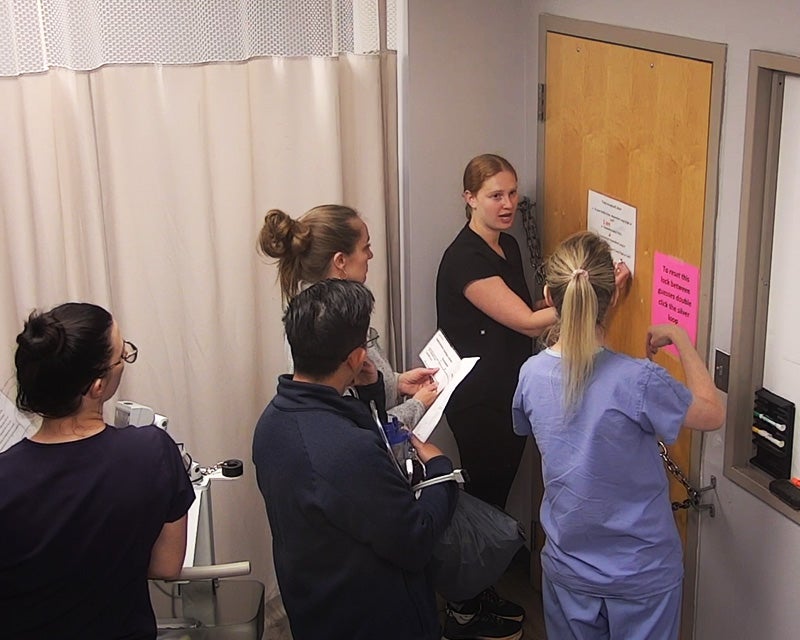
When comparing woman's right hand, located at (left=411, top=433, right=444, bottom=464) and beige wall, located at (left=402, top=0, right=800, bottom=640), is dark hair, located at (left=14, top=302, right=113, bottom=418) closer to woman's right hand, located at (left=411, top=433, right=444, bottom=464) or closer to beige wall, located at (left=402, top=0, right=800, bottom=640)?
woman's right hand, located at (left=411, top=433, right=444, bottom=464)

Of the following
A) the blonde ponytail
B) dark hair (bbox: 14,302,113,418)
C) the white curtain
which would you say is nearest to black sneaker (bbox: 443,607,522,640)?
the white curtain

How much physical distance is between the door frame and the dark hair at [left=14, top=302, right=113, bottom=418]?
133 cm

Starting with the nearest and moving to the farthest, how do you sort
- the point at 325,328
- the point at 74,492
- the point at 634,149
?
the point at 74,492
the point at 325,328
the point at 634,149

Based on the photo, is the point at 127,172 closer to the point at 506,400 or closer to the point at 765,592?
the point at 506,400

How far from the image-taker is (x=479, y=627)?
316 centimetres

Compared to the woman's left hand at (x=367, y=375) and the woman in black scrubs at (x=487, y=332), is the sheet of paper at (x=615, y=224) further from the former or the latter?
the woman's left hand at (x=367, y=375)

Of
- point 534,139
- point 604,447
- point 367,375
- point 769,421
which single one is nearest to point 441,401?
point 367,375

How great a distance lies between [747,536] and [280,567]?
1.07 metres

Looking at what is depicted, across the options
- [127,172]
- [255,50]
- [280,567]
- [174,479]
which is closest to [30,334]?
[174,479]

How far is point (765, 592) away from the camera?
232 centimetres

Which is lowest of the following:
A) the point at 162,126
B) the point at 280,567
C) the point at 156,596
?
the point at 156,596

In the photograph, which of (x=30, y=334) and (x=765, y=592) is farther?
(x=765, y=592)

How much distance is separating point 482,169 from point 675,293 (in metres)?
0.73

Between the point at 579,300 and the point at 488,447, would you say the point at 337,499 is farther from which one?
the point at 488,447
